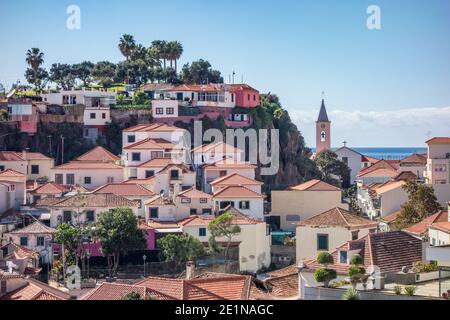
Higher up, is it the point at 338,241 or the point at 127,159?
the point at 127,159

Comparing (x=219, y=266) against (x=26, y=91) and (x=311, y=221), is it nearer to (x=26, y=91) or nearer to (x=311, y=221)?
(x=311, y=221)

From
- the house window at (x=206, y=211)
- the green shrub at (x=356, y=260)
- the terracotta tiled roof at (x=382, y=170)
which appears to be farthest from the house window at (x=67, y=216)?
the terracotta tiled roof at (x=382, y=170)

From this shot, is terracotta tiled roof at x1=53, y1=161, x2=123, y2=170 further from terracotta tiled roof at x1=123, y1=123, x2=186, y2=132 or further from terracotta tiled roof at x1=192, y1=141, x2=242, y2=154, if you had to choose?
terracotta tiled roof at x1=192, y1=141, x2=242, y2=154

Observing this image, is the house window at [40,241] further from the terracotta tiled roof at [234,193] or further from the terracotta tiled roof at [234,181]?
the terracotta tiled roof at [234,181]

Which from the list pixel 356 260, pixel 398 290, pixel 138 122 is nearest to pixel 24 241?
pixel 356 260

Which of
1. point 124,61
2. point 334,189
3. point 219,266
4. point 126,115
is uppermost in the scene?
point 124,61
